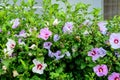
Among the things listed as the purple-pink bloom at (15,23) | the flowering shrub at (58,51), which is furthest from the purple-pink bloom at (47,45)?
the purple-pink bloom at (15,23)

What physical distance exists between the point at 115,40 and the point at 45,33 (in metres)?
0.37

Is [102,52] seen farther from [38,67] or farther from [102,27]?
[38,67]

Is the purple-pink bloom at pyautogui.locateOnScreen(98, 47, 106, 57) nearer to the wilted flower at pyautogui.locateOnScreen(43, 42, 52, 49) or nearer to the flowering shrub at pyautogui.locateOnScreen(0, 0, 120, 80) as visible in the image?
the flowering shrub at pyautogui.locateOnScreen(0, 0, 120, 80)

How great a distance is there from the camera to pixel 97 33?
2.06 metres

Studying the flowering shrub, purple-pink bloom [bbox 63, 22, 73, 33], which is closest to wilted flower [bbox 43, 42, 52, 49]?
the flowering shrub

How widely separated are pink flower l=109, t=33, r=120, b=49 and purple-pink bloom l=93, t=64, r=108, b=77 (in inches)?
4.9

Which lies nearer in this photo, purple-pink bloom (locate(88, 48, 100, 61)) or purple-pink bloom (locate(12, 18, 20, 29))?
purple-pink bloom (locate(88, 48, 100, 61))

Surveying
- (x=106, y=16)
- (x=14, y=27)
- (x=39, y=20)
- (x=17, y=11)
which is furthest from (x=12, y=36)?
(x=106, y=16)

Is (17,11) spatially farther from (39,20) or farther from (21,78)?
(21,78)

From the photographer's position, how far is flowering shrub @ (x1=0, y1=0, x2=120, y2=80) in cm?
191

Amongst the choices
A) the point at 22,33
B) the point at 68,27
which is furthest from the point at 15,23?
the point at 68,27

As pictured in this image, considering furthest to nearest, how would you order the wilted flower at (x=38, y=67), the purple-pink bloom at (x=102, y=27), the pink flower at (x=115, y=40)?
the purple-pink bloom at (x=102, y=27), the pink flower at (x=115, y=40), the wilted flower at (x=38, y=67)

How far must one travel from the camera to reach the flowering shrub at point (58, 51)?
1.91 metres

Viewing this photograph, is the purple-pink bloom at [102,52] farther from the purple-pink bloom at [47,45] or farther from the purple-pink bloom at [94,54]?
the purple-pink bloom at [47,45]
